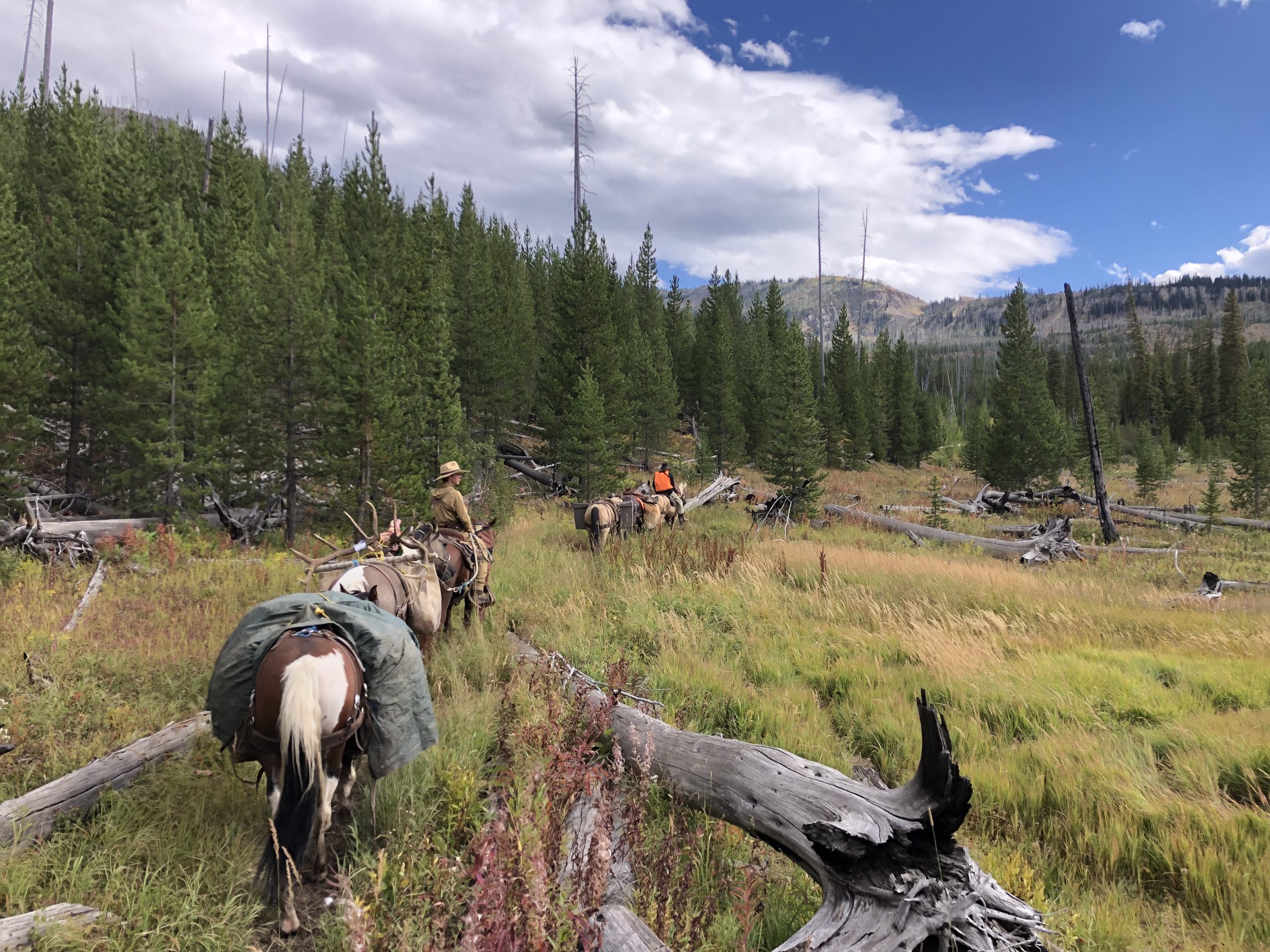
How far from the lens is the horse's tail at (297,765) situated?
278cm

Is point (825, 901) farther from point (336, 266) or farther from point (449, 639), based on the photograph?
point (336, 266)

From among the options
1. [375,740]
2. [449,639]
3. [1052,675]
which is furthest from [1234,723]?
[449,639]

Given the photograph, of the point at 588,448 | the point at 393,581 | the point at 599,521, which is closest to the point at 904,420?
the point at 588,448

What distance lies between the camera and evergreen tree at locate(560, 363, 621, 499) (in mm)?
20781

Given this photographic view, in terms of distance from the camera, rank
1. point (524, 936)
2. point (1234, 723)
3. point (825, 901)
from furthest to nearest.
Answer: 1. point (1234, 723)
2. point (825, 901)
3. point (524, 936)

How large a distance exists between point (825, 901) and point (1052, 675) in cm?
423

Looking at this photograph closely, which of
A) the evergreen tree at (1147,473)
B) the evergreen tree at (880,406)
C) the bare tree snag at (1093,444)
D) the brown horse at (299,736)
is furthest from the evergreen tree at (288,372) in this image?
the evergreen tree at (880,406)

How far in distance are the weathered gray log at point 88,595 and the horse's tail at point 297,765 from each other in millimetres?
5743

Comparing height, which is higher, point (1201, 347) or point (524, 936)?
point (1201, 347)

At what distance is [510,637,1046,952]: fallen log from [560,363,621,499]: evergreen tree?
18.3 meters

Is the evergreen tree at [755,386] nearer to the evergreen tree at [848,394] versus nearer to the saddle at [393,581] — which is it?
the evergreen tree at [848,394]

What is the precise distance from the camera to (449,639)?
21.1ft

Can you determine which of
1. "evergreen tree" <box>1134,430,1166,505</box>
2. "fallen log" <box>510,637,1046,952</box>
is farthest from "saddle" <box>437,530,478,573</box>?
"evergreen tree" <box>1134,430,1166,505</box>

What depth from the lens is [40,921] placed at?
2.32 meters
